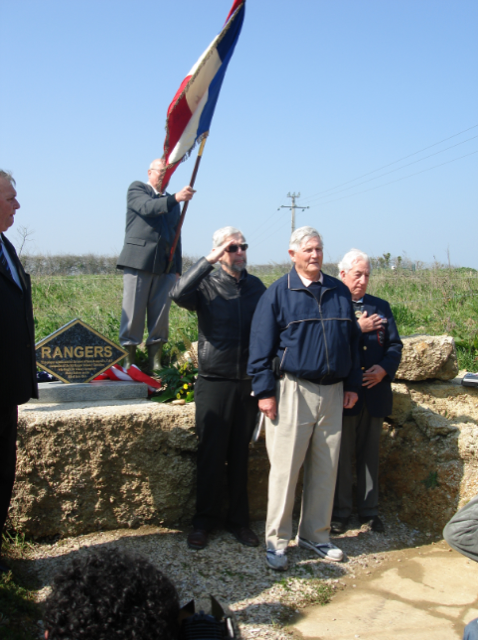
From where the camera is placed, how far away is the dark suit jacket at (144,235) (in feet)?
14.9

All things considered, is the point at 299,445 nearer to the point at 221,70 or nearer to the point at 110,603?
the point at 110,603

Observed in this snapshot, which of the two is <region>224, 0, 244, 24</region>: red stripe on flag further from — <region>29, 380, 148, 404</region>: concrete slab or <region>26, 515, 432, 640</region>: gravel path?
<region>26, 515, 432, 640</region>: gravel path

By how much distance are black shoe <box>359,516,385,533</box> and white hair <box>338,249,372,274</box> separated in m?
1.75

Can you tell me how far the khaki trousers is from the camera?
10.6ft

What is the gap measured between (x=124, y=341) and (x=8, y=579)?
2165mm

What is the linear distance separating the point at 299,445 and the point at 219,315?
937mm

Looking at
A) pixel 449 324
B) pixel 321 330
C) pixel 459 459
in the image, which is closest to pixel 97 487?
pixel 321 330

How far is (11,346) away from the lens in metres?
2.79

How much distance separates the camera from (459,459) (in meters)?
3.93

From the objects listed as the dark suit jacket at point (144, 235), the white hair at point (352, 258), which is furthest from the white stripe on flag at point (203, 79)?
the white hair at point (352, 258)

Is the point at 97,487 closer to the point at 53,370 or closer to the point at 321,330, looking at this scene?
the point at 53,370

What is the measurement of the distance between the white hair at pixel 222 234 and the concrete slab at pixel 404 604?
217 centimetres

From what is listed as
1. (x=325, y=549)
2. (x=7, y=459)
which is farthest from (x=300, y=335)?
(x=7, y=459)

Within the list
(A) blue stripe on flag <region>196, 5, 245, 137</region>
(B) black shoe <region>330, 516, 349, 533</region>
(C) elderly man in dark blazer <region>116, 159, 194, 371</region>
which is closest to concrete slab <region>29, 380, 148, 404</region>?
(C) elderly man in dark blazer <region>116, 159, 194, 371</region>
